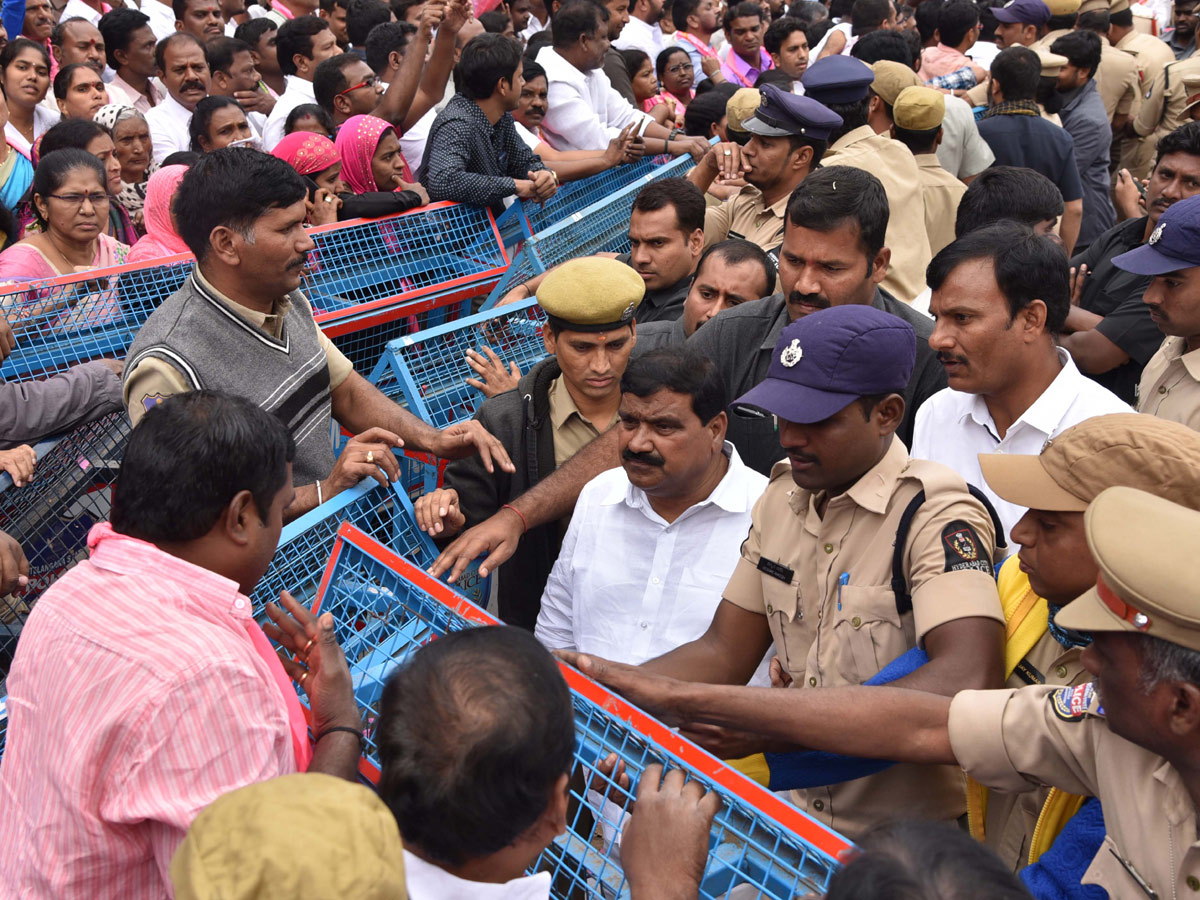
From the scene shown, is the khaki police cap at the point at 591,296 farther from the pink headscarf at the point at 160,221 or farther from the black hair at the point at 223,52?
the black hair at the point at 223,52

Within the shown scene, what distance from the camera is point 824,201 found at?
3447 millimetres

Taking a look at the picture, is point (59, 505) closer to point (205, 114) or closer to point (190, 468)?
point (190, 468)

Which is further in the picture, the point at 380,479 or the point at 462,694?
the point at 380,479

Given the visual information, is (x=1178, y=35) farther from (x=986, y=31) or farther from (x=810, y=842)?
(x=810, y=842)

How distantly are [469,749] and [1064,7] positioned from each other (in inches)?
333

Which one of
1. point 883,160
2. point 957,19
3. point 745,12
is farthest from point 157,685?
point 745,12

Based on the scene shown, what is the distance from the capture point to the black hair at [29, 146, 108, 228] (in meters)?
4.47

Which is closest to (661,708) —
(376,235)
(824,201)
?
(824,201)

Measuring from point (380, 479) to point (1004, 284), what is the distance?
1.81 meters

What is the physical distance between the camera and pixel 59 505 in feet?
11.9

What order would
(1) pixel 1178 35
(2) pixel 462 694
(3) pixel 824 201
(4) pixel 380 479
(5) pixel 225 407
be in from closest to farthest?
(2) pixel 462 694, (5) pixel 225 407, (4) pixel 380 479, (3) pixel 824 201, (1) pixel 1178 35

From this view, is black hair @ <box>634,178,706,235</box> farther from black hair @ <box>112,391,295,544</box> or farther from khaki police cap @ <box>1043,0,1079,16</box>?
khaki police cap @ <box>1043,0,1079,16</box>

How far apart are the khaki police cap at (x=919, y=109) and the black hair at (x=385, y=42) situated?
3.73m

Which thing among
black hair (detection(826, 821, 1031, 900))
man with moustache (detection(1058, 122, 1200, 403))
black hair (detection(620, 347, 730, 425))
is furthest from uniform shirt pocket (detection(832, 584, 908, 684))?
man with moustache (detection(1058, 122, 1200, 403))
